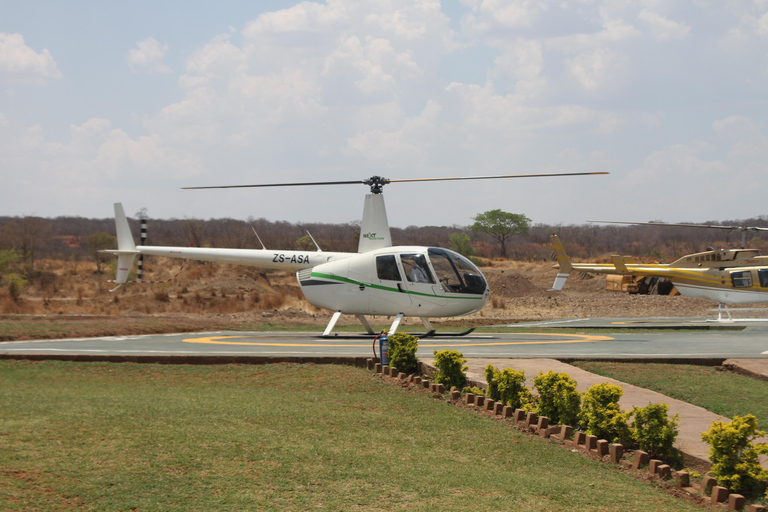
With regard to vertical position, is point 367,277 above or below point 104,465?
above

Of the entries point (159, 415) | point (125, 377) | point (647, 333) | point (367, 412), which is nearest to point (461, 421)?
point (367, 412)

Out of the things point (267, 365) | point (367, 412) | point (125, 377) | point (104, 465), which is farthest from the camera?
point (267, 365)

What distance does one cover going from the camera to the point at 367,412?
877 cm

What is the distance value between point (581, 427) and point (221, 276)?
37765 mm

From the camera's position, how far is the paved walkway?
6863mm

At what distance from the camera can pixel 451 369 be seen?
1007 centimetres

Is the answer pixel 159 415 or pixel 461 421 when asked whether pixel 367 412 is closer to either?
pixel 461 421

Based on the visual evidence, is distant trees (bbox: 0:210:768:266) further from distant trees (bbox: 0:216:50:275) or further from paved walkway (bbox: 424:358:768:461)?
paved walkway (bbox: 424:358:768:461)

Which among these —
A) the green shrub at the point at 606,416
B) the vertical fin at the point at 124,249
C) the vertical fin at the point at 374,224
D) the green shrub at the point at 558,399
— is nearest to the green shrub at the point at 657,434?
the green shrub at the point at 606,416

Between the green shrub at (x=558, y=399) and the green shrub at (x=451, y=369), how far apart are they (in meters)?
2.04

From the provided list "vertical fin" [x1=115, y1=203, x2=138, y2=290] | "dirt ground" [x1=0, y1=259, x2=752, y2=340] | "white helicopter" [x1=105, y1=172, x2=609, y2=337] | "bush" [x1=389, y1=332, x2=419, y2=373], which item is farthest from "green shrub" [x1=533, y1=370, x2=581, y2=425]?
"vertical fin" [x1=115, y1=203, x2=138, y2=290]

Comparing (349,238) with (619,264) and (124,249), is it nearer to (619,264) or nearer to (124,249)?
(619,264)

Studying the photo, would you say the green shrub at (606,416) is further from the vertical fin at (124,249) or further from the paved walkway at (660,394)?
the vertical fin at (124,249)

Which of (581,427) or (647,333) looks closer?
(581,427)
